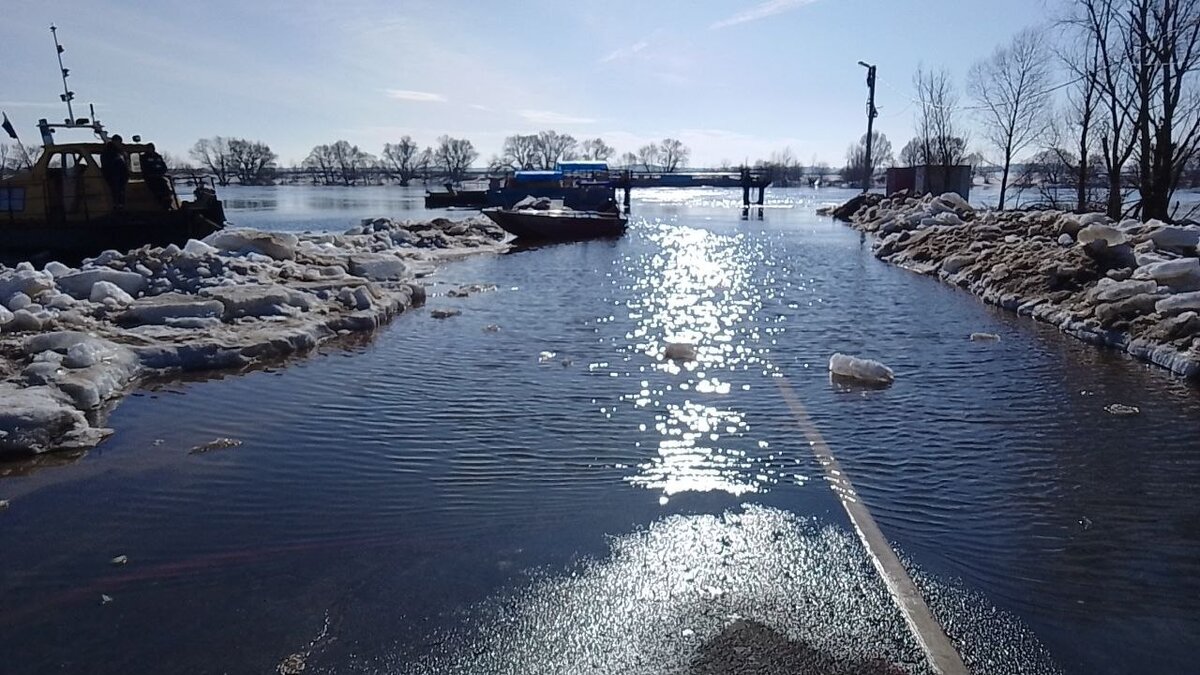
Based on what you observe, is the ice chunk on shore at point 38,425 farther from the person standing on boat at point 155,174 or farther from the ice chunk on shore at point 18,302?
the person standing on boat at point 155,174

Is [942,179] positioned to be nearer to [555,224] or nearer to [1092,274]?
[555,224]

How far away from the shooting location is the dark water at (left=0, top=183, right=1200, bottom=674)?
3898mm

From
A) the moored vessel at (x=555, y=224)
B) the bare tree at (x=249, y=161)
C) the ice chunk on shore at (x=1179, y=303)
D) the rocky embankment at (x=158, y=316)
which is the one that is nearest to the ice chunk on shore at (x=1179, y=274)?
→ the ice chunk on shore at (x=1179, y=303)

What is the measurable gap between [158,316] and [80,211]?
1173 cm

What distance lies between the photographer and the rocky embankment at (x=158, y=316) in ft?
23.7

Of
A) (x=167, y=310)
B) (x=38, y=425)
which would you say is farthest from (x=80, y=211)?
(x=38, y=425)

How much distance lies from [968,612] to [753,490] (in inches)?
71.3

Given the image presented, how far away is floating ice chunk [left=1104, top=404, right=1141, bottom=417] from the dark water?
0.59ft

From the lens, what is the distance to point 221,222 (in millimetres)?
22344

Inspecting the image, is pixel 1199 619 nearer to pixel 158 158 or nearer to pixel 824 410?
pixel 824 410

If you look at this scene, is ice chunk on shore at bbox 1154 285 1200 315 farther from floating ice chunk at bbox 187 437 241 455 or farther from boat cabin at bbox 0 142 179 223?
boat cabin at bbox 0 142 179 223

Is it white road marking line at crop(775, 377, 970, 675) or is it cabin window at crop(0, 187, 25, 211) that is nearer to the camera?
white road marking line at crop(775, 377, 970, 675)

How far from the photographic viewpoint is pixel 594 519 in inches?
206

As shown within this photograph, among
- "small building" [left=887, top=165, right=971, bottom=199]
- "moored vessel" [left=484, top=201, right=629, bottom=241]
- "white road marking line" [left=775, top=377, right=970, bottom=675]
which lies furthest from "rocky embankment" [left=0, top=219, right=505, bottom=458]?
"small building" [left=887, top=165, right=971, bottom=199]
